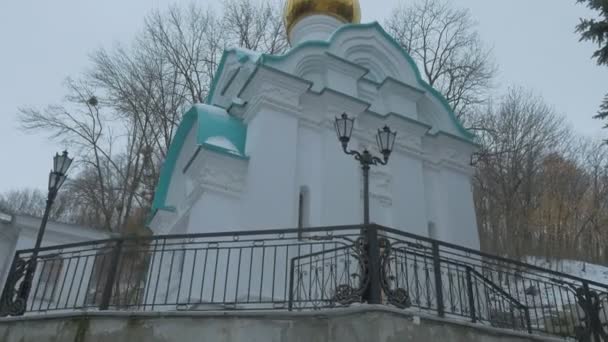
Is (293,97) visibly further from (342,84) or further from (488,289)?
(488,289)

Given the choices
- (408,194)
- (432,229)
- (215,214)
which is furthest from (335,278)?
(432,229)

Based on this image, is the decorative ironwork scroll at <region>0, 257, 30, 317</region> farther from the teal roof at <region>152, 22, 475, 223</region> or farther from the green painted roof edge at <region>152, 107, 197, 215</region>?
the green painted roof edge at <region>152, 107, 197, 215</region>

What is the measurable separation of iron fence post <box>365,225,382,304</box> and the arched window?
12.6 feet

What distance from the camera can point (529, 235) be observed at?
1961cm

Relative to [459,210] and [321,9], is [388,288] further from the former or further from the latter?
[321,9]

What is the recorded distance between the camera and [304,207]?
9609mm

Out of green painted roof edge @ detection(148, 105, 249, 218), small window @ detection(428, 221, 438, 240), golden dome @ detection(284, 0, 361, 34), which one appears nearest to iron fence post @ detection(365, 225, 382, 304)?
small window @ detection(428, 221, 438, 240)

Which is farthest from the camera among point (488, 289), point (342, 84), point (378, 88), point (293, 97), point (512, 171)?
point (512, 171)

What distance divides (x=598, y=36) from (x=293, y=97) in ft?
18.4

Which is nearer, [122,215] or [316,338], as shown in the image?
[316,338]

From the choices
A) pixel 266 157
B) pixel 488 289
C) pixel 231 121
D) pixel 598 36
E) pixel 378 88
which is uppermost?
pixel 378 88

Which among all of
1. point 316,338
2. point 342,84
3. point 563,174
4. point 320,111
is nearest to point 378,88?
point 342,84

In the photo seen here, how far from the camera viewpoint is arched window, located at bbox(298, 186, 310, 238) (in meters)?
9.37

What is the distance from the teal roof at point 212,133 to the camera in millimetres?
9383
